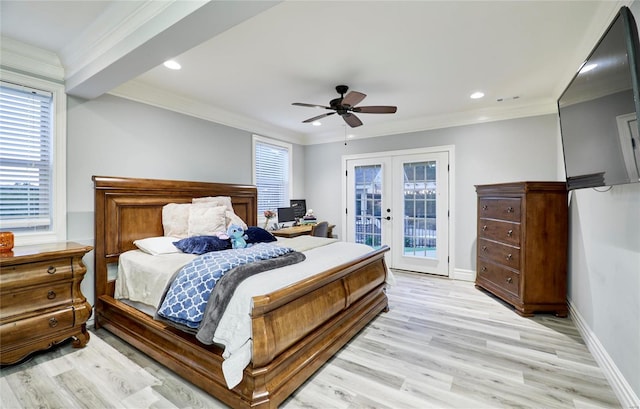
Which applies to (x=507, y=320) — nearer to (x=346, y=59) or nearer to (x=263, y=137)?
(x=346, y=59)

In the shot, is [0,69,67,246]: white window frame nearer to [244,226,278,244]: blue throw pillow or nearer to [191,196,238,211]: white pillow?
[191,196,238,211]: white pillow

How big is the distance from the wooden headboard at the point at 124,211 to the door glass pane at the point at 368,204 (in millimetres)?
2961

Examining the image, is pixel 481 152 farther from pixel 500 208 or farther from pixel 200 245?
pixel 200 245

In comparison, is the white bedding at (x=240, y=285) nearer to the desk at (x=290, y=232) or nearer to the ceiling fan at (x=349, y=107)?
the desk at (x=290, y=232)

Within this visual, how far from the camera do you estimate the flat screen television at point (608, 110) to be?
54.3 inches

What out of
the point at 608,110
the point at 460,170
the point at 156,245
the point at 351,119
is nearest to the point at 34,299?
the point at 156,245

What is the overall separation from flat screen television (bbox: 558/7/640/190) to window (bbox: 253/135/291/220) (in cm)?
395

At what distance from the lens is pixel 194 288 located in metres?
1.86

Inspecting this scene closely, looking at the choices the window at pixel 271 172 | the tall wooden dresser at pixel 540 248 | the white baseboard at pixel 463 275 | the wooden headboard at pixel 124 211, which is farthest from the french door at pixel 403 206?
the wooden headboard at pixel 124 211

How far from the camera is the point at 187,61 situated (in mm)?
2668

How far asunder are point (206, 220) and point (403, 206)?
322 centimetres

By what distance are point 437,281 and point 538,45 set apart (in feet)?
10.4

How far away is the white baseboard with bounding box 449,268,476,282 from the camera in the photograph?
4.28 meters

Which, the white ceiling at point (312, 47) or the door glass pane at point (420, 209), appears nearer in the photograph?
the white ceiling at point (312, 47)
